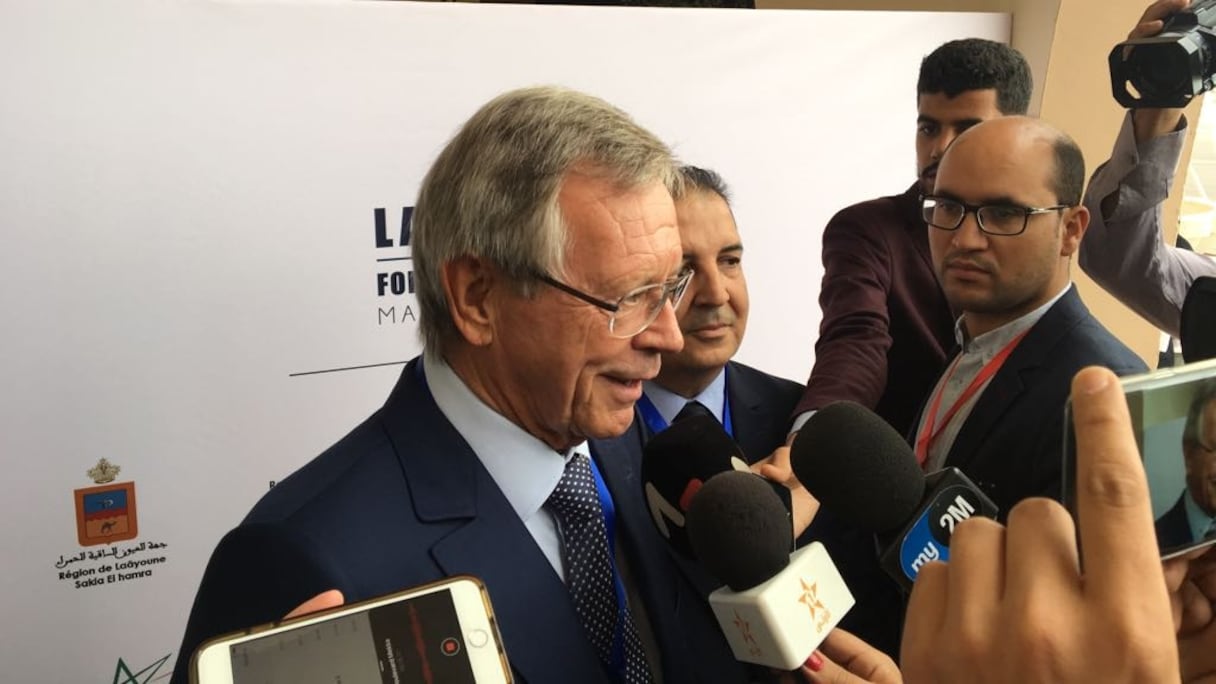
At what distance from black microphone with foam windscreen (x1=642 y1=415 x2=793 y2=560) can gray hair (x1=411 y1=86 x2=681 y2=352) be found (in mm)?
283

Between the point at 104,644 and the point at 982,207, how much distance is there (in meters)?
1.81

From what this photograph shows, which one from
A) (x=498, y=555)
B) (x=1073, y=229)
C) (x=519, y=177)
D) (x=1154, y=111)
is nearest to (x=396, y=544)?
(x=498, y=555)

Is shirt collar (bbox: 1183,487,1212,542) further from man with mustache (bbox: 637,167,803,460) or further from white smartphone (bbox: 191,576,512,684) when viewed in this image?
man with mustache (bbox: 637,167,803,460)

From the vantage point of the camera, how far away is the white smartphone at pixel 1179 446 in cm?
67

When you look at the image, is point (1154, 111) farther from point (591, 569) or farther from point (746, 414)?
point (591, 569)

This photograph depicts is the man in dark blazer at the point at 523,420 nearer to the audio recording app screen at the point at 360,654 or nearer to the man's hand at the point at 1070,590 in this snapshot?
the audio recording app screen at the point at 360,654

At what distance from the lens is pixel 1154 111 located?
2211 mm

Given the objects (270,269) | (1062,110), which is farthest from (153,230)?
(1062,110)

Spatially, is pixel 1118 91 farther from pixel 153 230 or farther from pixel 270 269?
pixel 153 230

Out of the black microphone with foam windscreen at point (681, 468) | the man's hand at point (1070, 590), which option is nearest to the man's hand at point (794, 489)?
the black microphone with foam windscreen at point (681, 468)

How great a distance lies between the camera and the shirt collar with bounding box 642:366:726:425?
6.17 ft

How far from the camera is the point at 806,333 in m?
2.30

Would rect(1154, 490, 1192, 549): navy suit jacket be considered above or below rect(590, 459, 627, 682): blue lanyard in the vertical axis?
above

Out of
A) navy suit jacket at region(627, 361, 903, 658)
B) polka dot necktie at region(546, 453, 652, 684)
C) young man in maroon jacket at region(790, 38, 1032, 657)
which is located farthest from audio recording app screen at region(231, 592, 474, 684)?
young man in maroon jacket at region(790, 38, 1032, 657)
